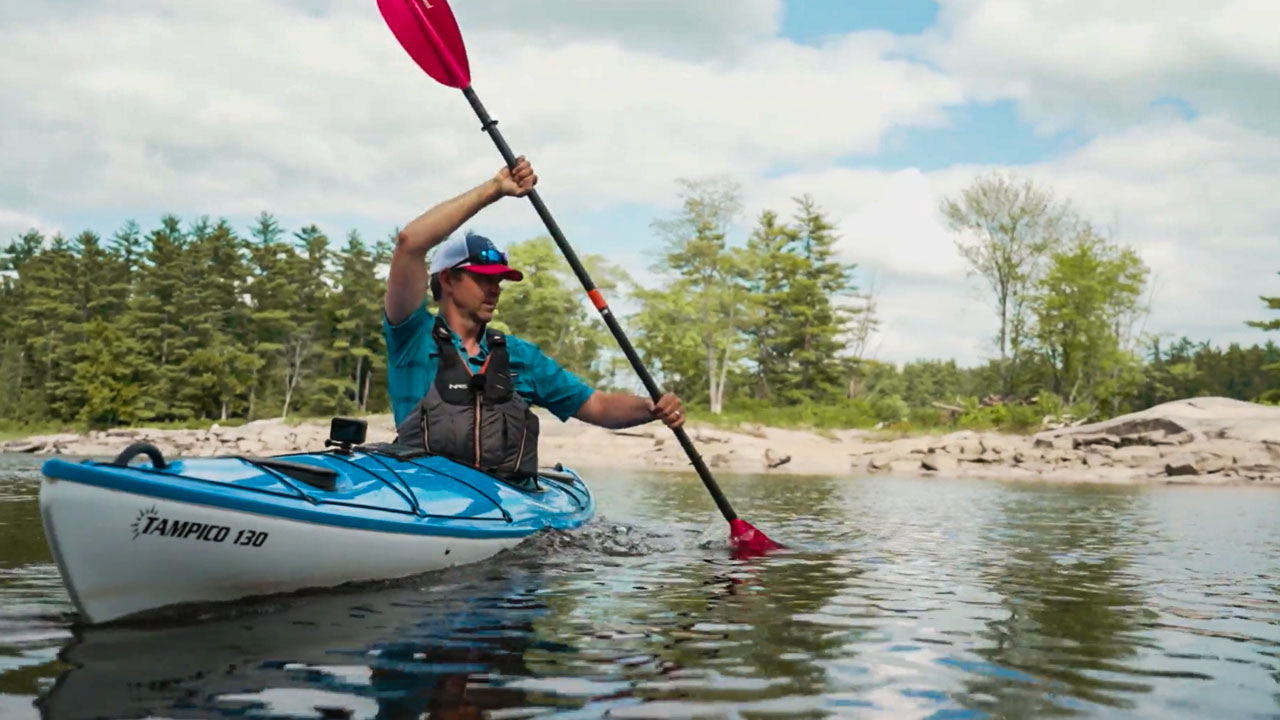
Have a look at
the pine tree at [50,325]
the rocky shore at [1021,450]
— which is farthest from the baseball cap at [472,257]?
the pine tree at [50,325]

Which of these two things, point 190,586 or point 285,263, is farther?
point 285,263

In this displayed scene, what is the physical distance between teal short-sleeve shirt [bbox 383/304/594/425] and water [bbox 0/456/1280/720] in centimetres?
85

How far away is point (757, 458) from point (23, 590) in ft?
59.7

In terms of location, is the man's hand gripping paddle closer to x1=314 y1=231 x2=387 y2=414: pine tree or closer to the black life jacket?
the black life jacket

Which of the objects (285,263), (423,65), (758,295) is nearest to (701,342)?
(758,295)

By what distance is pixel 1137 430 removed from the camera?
2112 centimetres

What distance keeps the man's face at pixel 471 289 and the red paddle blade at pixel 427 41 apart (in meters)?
1.50

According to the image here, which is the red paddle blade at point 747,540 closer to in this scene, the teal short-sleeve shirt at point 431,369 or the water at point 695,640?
the water at point 695,640

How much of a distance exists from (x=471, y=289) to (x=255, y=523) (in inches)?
73.8

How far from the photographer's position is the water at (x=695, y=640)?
2650 millimetres

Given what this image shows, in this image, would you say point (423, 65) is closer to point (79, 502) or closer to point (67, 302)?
point (79, 502)

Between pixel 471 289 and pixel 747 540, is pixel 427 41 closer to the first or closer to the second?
pixel 471 289

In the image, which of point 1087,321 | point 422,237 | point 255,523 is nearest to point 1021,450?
point 1087,321

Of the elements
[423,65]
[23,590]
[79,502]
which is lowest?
[23,590]
